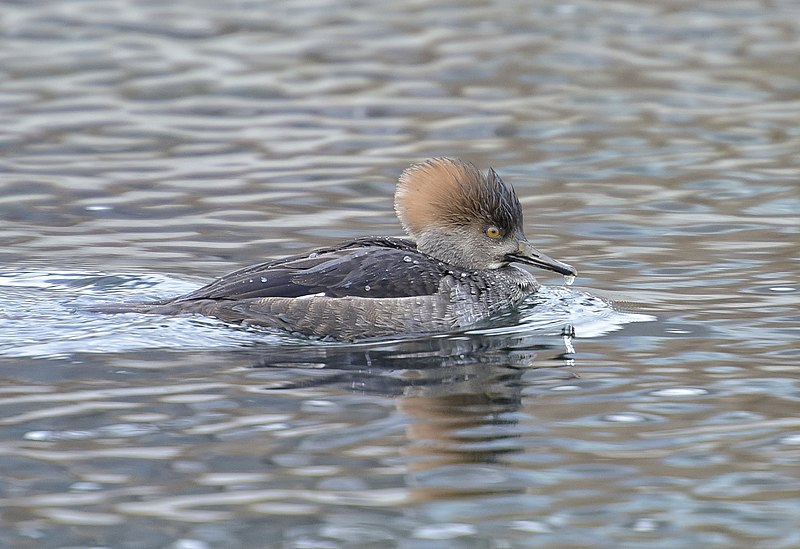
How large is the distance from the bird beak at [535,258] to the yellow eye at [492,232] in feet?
0.52

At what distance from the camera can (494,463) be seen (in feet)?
20.7

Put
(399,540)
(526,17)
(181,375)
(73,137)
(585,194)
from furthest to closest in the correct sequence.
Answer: (526,17) < (73,137) < (585,194) < (181,375) < (399,540)

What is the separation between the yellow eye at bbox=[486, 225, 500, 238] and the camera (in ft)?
30.2

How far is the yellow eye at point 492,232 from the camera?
362 inches

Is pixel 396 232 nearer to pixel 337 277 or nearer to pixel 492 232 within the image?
pixel 492 232

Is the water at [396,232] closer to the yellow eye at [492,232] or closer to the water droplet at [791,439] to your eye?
the water droplet at [791,439]

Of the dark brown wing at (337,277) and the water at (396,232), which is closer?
the water at (396,232)


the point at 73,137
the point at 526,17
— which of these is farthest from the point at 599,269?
the point at 526,17

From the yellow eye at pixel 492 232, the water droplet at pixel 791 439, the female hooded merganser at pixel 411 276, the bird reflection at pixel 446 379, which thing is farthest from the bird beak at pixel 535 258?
the water droplet at pixel 791 439

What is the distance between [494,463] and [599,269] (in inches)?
153

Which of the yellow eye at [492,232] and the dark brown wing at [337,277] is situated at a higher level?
the yellow eye at [492,232]

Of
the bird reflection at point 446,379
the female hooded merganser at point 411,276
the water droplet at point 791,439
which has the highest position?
the female hooded merganser at point 411,276

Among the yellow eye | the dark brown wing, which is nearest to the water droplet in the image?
the dark brown wing

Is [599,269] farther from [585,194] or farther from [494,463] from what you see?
[494,463]
